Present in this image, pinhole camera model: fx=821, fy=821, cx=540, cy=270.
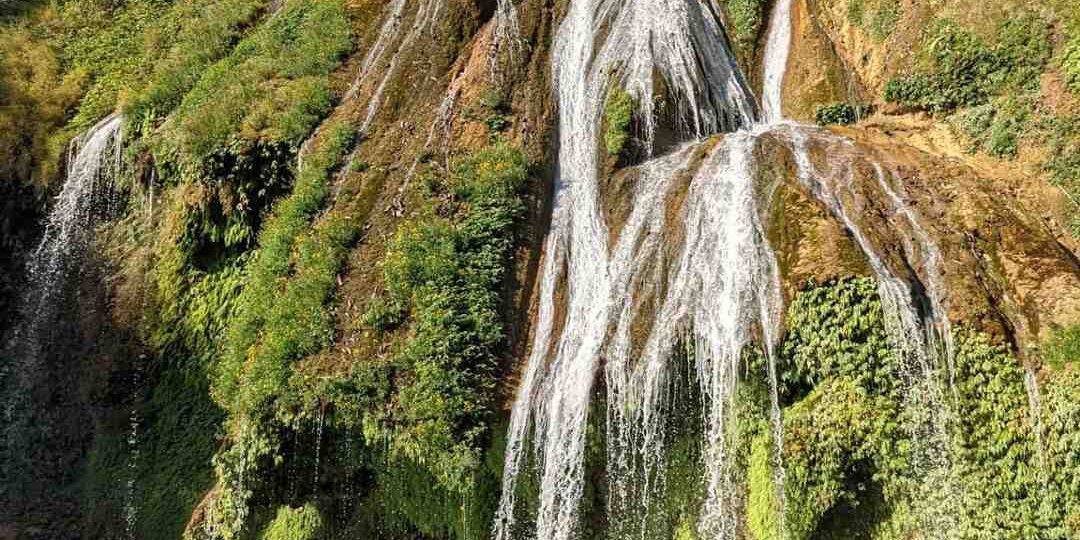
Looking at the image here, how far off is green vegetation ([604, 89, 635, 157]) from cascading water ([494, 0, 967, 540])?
0.51m

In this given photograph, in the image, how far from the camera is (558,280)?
15.0 metres

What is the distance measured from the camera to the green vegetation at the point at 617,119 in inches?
639

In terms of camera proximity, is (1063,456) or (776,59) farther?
(776,59)

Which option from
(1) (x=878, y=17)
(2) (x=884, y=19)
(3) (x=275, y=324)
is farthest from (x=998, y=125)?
(3) (x=275, y=324)

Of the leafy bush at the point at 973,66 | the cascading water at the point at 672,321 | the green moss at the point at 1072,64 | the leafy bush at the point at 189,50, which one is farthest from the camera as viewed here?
the leafy bush at the point at 189,50

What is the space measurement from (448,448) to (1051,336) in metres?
8.84

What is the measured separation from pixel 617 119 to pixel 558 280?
12.2 feet

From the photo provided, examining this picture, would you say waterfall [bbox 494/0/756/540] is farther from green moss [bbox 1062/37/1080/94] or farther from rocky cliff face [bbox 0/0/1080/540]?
green moss [bbox 1062/37/1080/94]

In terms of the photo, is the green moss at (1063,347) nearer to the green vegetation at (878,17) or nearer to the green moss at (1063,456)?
the green moss at (1063,456)

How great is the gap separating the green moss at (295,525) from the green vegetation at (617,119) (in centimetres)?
868

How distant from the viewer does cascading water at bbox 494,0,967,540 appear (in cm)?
1170

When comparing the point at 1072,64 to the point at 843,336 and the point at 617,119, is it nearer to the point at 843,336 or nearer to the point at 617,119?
the point at 843,336

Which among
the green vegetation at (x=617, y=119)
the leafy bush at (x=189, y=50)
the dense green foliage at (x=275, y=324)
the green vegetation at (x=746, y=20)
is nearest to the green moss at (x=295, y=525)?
the dense green foliage at (x=275, y=324)

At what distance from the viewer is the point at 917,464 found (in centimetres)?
1120
